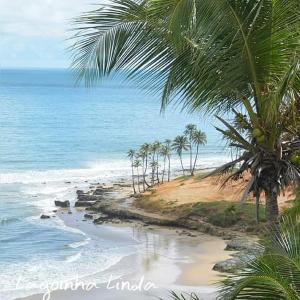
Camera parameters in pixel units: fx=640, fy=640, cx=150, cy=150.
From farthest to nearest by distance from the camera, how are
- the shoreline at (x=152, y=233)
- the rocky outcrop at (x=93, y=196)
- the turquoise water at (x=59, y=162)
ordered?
the rocky outcrop at (x=93, y=196) < the turquoise water at (x=59, y=162) < the shoreline at (x=152, y=233)

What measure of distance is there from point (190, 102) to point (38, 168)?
71.1 metres

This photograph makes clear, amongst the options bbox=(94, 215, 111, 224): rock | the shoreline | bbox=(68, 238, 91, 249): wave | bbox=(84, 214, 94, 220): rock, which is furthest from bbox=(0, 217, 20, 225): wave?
bbox=(68, 238, 91, 249): wave

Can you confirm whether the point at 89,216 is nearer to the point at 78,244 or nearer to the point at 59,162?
the point at 78,244

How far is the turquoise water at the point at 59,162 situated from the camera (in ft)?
109

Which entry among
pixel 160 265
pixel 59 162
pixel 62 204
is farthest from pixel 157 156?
pixel 160 265

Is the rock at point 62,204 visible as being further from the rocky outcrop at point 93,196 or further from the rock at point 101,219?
the rock at point 101,219

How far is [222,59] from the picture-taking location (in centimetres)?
608

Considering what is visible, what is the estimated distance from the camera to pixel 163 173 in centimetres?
6719

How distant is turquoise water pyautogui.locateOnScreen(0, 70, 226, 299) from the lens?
109 feet

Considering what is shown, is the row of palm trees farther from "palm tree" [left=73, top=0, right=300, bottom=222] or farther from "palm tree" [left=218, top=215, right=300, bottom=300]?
"palm tree" [left=218, top=215, right=300, bottom=300]

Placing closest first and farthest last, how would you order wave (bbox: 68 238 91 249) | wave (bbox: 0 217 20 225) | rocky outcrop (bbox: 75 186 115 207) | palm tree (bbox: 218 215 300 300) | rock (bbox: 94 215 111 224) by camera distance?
1. palm tree (bbox: 218 215 300 300)
2. wave (bbox: 68 238 91 249)
3. wave (bbox: 0 217 20 225)
4. rock (bbox: 94 215 111 224)
5. rocky outcrop (bbox: 75 186 115 207)

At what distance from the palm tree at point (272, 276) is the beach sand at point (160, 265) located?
1763 centimetres

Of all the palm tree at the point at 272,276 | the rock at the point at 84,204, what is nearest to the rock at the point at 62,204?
the rock at the point at 84,204

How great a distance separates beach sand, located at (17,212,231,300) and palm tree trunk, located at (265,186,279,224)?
16.6 meters
